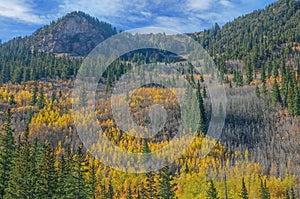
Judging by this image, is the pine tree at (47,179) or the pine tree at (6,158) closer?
the pine tree at (47,179)

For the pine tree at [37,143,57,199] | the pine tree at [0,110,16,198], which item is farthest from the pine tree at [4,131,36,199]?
the pine tree at [0,110,16,198]

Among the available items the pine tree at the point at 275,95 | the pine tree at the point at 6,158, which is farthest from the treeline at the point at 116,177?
the pine tree at the point at 275,95

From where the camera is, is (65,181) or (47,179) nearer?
(47,179)

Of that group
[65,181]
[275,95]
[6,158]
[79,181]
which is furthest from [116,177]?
[6,158]

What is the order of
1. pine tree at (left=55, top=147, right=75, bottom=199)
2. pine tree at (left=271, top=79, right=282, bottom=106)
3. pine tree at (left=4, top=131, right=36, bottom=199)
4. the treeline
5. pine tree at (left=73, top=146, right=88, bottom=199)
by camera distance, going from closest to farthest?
pine tree at (left=4, top=131, right=36, bottom=199) < the treeline < pine tree at (left=55, top=147, right=75, bottom=199) < pine tree at (left=73, top=146, right=88, bottom=199) < pine tree at (left=271, top=79, right=282, bottom=106)

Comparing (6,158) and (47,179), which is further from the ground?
(6,158)

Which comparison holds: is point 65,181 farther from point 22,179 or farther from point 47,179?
point 22,179

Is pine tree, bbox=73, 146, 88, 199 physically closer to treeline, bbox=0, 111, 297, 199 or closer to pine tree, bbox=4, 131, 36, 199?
treeline, bbox=0, 111, 297, 199

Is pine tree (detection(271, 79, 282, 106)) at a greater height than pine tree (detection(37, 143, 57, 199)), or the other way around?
pine tree (detection(271, 79, 282, 106))

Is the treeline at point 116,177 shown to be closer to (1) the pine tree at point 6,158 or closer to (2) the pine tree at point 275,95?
(1) the pine tree at point 6,158

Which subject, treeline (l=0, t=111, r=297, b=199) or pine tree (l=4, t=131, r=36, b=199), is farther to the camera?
treeline (l=0, t=111, r=297, b=199)

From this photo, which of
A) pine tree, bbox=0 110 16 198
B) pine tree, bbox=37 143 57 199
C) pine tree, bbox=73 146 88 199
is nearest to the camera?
pine tree, bbox=37 143 57 199

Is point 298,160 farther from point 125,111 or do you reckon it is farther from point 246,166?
point 125,111

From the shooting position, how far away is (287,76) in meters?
174
